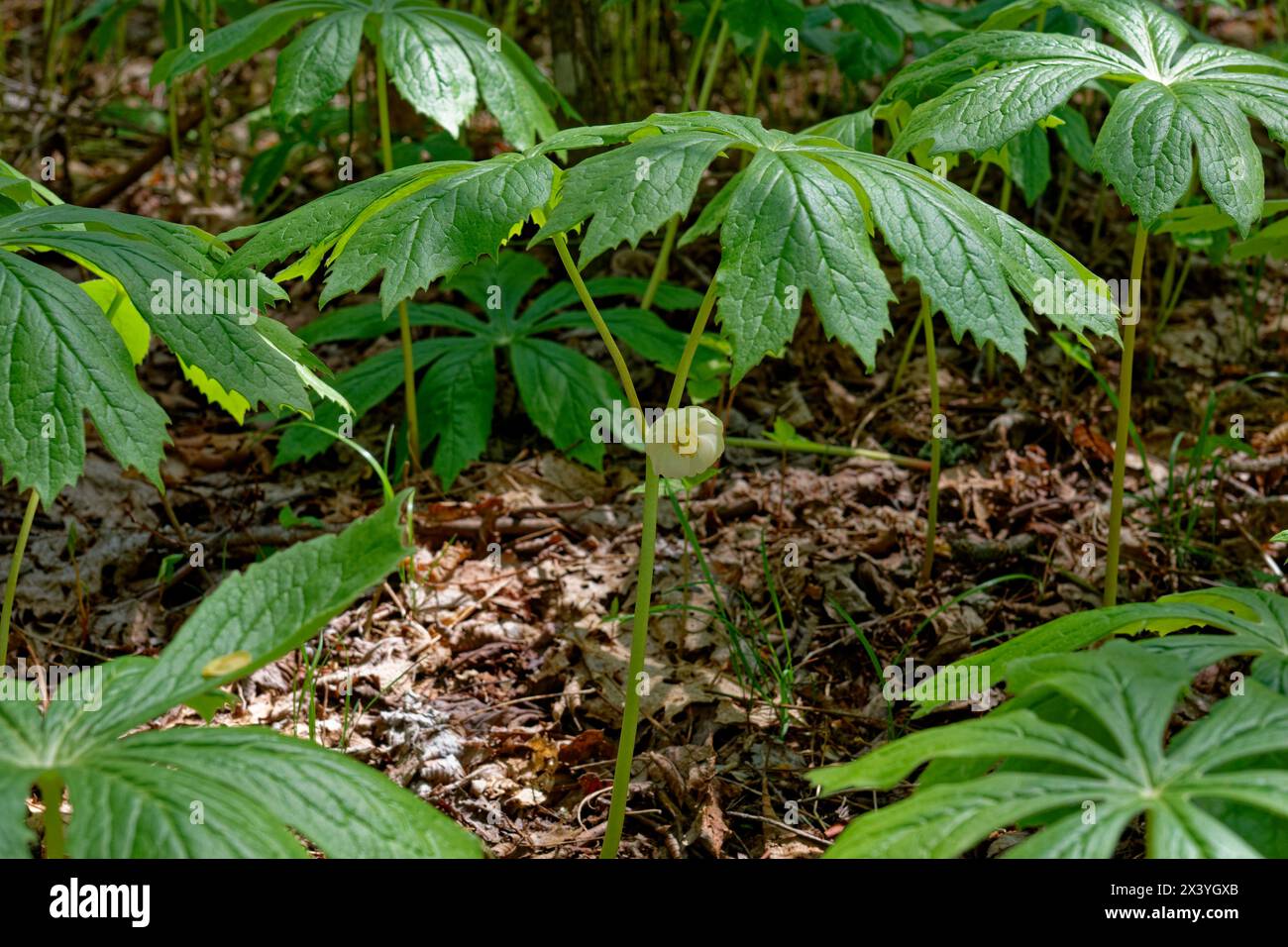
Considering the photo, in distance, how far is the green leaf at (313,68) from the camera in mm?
2236

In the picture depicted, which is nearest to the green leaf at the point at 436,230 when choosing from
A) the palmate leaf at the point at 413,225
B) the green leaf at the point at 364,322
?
the palmate leaf at the point at 413,225

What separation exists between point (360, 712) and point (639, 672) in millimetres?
793

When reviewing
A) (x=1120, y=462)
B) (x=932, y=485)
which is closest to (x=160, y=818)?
(x=1120, y=462)

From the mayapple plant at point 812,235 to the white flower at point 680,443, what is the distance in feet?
0.11

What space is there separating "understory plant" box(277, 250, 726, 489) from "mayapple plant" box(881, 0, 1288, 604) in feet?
2.84

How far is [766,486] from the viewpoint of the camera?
2.65 meters

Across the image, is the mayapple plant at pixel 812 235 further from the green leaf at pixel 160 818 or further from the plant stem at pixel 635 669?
the green leaf at pixel 160 818

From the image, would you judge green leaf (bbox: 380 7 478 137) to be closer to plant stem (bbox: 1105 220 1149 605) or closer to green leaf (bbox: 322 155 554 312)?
green leaf (bbox: 322 155 554 312)

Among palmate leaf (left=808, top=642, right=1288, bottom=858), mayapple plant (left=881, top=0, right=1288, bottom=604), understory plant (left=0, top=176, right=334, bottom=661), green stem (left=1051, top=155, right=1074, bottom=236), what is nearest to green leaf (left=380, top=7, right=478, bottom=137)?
understory plant (left=0, top=176, right=334, bottom=661)

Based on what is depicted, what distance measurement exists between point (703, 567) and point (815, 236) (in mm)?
902

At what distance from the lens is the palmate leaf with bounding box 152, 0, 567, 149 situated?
7.39ft
